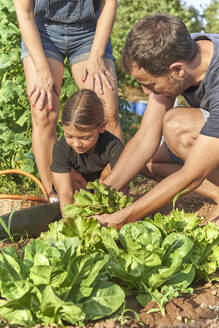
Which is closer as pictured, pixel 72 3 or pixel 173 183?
pixel 173 183

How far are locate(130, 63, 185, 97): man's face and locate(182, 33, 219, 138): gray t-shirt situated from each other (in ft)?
0.52

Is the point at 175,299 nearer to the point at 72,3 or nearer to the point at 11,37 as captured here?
the point at 72,3

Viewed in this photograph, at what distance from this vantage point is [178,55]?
2426 millimetres

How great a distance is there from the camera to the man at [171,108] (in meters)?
2.29

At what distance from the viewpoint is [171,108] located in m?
3.08

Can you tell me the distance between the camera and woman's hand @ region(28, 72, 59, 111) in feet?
10.1

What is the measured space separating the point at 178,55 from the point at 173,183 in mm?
704

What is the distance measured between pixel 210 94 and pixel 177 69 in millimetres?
277

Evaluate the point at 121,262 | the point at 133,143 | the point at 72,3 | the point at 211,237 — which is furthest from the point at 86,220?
the point at 72,3

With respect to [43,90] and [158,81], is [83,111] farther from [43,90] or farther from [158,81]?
[158,81]

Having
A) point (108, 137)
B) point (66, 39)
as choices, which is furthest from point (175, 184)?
point (66, 39)

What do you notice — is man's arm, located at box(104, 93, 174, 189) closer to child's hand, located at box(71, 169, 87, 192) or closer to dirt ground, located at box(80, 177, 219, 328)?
child's hand, located at box(71, 169, 87, 192)

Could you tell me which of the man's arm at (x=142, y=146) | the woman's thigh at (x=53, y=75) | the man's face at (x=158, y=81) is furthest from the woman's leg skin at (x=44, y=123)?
the man's face at (x=158, y=81)

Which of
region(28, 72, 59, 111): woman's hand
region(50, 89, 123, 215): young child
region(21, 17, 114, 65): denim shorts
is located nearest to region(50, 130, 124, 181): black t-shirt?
region(50, 89, 123, 215): young child
